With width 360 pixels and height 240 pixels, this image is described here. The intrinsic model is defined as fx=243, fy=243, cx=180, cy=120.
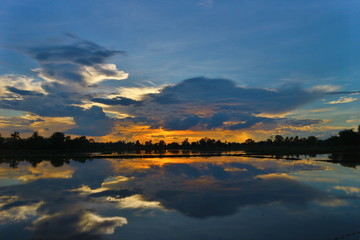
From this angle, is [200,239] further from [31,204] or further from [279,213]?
[31,204]

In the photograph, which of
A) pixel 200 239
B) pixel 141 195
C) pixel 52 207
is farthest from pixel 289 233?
pixel 52 207

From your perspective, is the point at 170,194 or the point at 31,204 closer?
the point at 31,204

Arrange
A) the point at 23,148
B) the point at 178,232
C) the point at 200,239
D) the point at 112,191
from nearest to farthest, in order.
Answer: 1. the point at 200,239
2. the point at 178,232
3. the point at 112,191
4. the point at 23,148

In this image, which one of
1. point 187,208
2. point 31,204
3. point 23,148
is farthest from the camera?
point 23,148

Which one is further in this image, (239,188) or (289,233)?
(239,188)

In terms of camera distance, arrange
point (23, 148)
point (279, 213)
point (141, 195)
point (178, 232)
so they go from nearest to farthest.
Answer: point (178, 232)
point (279, 213)
point (141, 195)
point (23, 148)

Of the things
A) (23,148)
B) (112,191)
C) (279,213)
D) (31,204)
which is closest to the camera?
(279,213)

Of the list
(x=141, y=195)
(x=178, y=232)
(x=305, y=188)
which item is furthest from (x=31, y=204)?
(x=305, y=188)

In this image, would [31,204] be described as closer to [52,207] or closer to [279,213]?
[52,207]

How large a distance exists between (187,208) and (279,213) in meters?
5.73

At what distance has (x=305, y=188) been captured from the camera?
22.3 m

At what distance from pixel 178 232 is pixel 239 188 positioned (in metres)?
12.0

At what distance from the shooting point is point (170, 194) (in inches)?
795

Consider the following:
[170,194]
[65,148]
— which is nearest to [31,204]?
[170,194]
